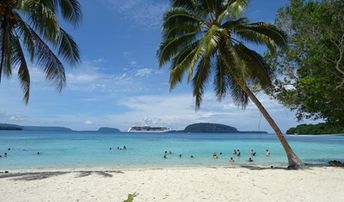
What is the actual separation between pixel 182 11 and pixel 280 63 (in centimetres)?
580

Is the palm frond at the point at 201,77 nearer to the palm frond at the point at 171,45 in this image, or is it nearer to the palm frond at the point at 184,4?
the palm frond at the point at 171,45

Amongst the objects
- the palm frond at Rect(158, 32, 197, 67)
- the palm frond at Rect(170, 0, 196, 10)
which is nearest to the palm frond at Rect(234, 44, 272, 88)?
the palm frond at Rect(158, 32, 197, 67)

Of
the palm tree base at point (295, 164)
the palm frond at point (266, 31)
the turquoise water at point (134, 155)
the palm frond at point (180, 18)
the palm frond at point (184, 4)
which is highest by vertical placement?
the palm frond at point (184, 4)

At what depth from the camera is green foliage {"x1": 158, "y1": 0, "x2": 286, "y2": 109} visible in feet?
41.7

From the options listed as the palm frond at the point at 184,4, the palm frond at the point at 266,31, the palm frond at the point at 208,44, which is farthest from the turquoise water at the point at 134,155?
the palm frond at the point at 184,4

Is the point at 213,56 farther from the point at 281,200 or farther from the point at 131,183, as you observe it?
the point at 281,200

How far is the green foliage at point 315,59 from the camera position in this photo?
1312 centimetres

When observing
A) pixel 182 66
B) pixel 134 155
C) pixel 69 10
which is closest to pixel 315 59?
pixel 182 66

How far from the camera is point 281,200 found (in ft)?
24.1

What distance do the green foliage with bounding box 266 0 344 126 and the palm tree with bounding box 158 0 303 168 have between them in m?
1.61

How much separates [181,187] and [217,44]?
6203 millimetres

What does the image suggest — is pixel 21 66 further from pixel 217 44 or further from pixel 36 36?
pixel 217 44

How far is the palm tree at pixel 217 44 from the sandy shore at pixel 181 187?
135 inches

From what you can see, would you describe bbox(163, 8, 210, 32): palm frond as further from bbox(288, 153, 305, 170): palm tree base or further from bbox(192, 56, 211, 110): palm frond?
bbox(288, 153, 305, 170): palm tree base
